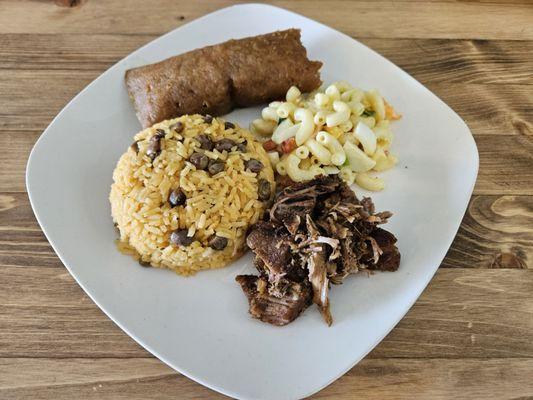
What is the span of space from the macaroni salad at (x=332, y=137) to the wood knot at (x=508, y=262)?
1.85 feet

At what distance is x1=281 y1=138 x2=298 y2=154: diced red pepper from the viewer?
8.44 feet

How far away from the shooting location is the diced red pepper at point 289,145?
2572 millimetres

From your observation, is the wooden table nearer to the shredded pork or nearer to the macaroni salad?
the shredded pork

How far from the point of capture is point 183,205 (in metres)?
2.25

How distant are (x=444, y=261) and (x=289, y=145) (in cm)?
83

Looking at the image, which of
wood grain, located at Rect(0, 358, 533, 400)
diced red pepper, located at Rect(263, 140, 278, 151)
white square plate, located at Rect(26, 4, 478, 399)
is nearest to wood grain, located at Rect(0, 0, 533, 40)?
white square plate, located at Rect(26, 4, 478, 399)

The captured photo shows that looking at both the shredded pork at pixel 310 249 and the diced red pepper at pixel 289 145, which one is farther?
the diced red pepper at pixel 289 145

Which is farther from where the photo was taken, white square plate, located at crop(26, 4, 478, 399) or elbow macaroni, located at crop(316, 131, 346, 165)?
elbow macaroni, located at crop(316, 131, 346, 165)

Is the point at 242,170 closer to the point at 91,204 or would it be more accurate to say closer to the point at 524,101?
the point at 91,204

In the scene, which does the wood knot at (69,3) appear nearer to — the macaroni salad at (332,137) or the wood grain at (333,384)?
the macaroni salad at (332,137)

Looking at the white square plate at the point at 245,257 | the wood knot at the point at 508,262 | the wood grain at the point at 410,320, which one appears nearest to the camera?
the white square plate at the point at 245,257

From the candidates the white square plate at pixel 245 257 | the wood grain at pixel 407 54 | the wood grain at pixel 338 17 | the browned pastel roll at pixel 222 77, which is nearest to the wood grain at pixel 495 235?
the white square plate at pixel 245 257

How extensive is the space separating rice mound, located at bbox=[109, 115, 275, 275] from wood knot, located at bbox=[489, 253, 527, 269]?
1002mm

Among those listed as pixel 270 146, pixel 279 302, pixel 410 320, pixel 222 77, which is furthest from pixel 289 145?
pixel 410 320
